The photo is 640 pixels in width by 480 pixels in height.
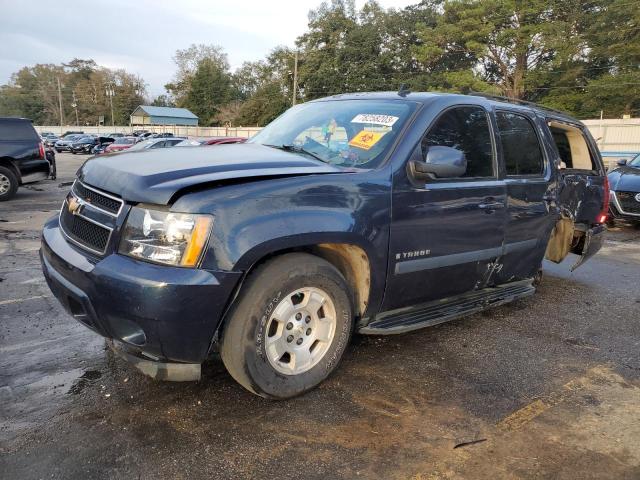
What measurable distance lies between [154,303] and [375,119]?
2.01 metres

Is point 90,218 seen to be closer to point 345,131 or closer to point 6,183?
point 345,131

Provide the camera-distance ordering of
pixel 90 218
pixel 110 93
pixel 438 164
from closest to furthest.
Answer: pixel 90 218, pixel 438 164, pixel 110 93

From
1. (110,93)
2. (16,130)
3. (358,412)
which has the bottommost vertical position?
(358,412)

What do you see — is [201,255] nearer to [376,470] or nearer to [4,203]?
[376,470]

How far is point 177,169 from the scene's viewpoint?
271cm

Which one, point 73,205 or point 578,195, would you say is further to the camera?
point 578,195

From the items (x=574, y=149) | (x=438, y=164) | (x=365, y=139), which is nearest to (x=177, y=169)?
(x=365, y=139)

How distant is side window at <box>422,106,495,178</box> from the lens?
3.52 metres

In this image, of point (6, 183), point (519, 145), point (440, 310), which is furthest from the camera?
point (6, 183)

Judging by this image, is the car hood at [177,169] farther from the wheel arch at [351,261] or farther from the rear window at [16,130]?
the rear window at [16,130]

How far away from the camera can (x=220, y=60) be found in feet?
291

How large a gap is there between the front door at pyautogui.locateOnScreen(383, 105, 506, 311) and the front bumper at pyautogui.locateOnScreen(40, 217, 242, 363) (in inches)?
48.4

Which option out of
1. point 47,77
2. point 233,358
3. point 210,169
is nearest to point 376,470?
point 233,358

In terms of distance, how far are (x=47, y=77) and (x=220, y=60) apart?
4716 centimetres
